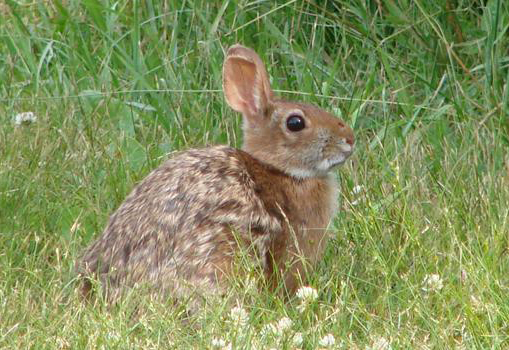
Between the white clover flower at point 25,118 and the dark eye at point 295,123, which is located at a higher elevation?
the dark eye at point 295,123

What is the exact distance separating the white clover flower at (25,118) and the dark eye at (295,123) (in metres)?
1.30

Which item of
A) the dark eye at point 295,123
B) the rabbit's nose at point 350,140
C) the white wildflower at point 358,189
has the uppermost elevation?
the dark eye at point 295,123

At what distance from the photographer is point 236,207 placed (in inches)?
193

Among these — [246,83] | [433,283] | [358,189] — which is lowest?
[358,189]

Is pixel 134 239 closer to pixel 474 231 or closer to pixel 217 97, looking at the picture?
pixel 474 231

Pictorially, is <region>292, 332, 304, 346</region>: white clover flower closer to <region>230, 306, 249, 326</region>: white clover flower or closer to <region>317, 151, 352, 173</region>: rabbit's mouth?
<region>230, 306, 249, 326</region>: white clover flower

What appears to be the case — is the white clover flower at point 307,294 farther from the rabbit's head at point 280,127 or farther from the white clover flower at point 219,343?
the rabbit's head at point 280,127

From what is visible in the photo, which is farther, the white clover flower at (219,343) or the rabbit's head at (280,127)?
the rabbit's head at (280,127)

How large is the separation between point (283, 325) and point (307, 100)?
219 centimetres

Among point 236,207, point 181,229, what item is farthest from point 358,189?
point 181,229

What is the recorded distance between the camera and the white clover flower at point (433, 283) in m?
4.57

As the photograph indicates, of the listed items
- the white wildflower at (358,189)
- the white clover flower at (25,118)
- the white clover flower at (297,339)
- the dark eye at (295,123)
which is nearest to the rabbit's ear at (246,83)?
the dark eye at (295,123)

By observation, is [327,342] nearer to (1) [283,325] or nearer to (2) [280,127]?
(1) [283,325]

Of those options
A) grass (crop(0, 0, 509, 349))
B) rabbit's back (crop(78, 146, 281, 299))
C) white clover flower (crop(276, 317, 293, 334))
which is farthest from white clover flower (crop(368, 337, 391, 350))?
rabbit's back (crop(78, 146, 281, 299))
